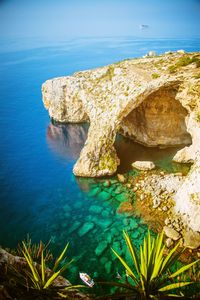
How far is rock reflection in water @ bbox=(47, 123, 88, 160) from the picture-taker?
78.5 ft

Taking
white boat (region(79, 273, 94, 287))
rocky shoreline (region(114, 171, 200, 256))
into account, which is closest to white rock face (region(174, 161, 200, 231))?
rocky shoreline (region(114, 171, 200, 256))

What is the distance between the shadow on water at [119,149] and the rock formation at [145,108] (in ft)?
2.60

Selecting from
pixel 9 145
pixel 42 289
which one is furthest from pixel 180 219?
pixel 9 145

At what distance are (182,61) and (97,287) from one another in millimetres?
16300

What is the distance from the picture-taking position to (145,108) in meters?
21.5

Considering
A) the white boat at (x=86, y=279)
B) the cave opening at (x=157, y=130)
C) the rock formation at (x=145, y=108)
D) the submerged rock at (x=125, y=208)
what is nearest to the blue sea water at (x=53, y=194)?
the cave opening at (x=157, y=130)

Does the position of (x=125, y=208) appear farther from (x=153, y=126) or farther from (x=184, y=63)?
(x=184, y=63)

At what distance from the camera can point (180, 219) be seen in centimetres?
1303

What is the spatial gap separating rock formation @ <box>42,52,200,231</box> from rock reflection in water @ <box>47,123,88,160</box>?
4.85m

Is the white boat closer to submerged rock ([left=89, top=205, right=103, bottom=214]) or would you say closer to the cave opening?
submerged rock ([left=89, top=205, right=103, bottom=214])

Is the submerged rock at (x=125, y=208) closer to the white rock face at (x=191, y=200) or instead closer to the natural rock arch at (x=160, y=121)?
the white rock face at (x=191, y=200)

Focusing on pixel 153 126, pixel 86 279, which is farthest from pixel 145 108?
pixel 86 279

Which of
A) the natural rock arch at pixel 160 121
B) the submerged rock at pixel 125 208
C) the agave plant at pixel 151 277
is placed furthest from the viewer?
the natural rock arch at pixel 160 121

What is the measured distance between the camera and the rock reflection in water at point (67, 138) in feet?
78.5
